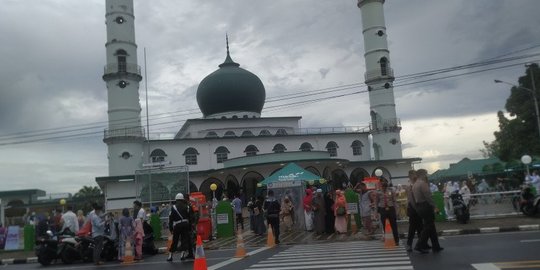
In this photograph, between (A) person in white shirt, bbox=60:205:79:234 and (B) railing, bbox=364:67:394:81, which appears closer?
(A) person in white shirt, bbox=60:205:79:234

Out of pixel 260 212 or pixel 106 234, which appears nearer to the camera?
pixel 106 234

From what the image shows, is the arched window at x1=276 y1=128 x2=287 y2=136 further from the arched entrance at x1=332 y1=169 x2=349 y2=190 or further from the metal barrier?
the metal barrier

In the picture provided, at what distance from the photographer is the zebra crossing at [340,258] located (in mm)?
8891

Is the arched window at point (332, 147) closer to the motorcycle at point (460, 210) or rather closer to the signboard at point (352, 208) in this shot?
the signboard at point (352, 208)

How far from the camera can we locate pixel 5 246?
2008 cm

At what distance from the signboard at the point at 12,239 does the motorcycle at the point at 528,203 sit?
743 inches

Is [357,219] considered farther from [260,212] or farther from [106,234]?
[106,234]

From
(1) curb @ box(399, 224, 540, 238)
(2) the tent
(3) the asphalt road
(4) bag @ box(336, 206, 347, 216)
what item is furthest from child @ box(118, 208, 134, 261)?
(1) curb @ box(399, 224, 540, 238)

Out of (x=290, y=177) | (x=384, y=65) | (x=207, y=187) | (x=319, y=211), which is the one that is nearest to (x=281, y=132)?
(x=207, y=187)

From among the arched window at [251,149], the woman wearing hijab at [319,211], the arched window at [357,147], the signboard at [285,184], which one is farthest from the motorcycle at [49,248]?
the arched window at [357,147]

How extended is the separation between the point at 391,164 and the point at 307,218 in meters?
27.3

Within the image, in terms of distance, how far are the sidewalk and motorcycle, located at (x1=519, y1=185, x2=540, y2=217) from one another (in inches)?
11.6

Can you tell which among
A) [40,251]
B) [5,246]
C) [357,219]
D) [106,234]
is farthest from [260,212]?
[5,246]

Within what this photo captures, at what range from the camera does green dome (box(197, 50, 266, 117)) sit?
4462 cm
